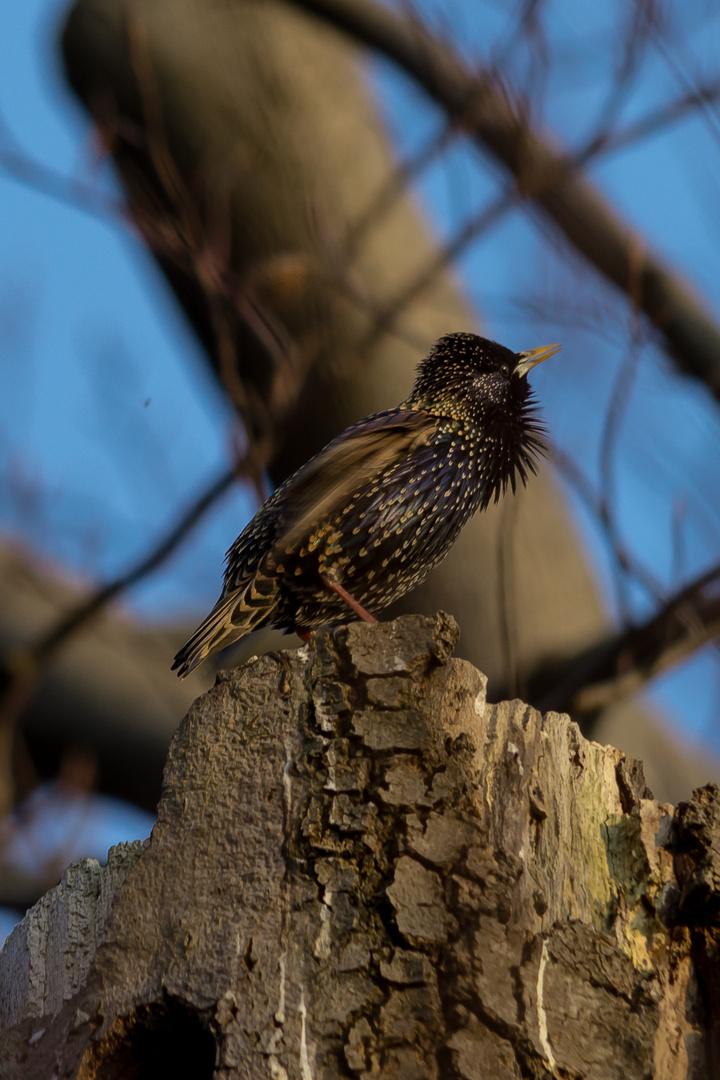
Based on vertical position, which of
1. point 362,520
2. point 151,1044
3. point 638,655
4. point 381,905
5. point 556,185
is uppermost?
point 556,185

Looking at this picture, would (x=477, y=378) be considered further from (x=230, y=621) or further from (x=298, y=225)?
(x=298, y=225)

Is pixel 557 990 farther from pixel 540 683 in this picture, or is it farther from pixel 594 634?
pixel 594 634

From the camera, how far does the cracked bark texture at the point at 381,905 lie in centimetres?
219

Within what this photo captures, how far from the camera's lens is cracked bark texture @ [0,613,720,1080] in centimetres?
219

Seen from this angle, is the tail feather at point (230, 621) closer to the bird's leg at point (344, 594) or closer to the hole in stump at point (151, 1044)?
the bird's leg at point (344, 594)

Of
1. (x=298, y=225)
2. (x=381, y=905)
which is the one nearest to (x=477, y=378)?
(x=381, y=905)

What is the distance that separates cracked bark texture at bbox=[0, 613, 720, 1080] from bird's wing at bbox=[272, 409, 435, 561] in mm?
1010

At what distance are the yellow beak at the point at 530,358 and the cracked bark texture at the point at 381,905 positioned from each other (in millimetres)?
1943

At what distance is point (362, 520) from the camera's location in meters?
3.58

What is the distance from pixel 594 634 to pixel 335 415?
1.65 metres

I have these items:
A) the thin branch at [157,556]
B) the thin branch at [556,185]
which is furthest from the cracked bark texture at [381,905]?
the thin branch at [556,185]

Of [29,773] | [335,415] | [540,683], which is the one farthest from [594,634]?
[29,773]

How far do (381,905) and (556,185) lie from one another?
4048 millimetres

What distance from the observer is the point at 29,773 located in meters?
7.18
